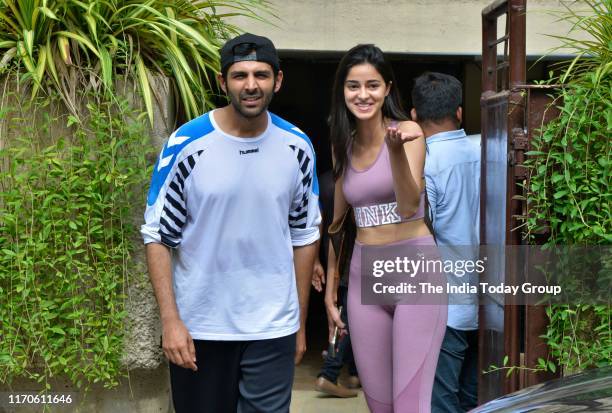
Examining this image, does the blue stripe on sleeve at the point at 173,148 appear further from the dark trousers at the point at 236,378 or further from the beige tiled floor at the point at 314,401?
the beige tiled floor at the point at 314,401

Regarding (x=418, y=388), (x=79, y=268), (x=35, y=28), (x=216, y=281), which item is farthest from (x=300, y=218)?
(x=35, y=28)

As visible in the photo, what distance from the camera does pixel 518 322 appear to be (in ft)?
15.6

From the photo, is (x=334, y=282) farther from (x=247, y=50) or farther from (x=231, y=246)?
(x=247, y=50)

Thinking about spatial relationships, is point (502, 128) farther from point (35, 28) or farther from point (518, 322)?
point (35, 28)

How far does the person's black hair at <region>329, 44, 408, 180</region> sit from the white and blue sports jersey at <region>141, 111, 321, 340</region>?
497 mm

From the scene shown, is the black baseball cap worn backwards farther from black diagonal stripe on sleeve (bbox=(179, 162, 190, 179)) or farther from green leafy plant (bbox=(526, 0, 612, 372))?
green leafy plant (bbox=(526, 0, 612, 372))

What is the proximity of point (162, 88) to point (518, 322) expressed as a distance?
2.04 metres

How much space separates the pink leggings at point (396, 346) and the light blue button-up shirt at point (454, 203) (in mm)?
772

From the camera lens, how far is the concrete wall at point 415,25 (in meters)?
6.83

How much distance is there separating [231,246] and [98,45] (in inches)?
56.9

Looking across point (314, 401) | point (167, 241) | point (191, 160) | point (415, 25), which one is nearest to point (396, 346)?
point (167, 241)

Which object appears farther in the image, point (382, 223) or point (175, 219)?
point (382, 223)

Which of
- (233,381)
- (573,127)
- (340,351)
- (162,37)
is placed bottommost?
(340,351)

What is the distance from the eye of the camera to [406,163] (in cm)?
401
